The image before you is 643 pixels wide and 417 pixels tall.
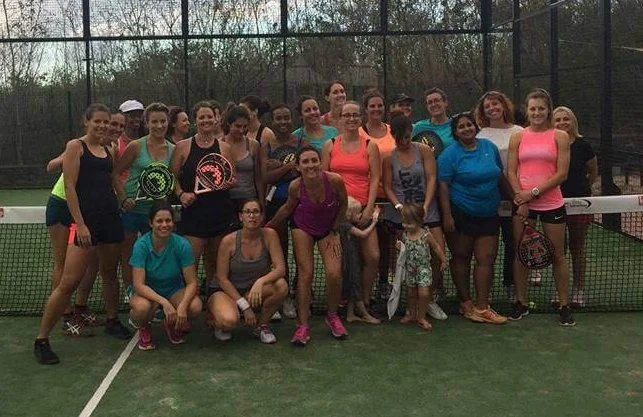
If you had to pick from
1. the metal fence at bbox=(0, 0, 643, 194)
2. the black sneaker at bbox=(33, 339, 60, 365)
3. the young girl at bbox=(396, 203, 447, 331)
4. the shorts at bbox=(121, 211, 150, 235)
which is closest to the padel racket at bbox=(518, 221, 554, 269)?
the young girl at bbox=(396, 203, 447, 331)

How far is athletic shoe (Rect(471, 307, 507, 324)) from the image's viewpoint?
552 cm

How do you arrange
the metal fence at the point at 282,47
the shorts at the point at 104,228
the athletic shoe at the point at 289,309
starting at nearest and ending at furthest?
the shorts at the point at 104,228 < the athletic shoe at the point at 289,309 < the metal fence at the point at 282,47

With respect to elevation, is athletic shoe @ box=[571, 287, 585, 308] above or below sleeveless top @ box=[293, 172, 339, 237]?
below

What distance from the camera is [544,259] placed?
5434mm

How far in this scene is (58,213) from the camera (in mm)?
5129

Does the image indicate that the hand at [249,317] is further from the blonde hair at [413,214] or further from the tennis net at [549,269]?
the blonde hair at [413,214]

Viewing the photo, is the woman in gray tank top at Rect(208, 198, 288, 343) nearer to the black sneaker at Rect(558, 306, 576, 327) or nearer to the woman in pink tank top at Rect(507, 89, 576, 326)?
the woman in pink tank top at Rect(507, 89, 576, 326)

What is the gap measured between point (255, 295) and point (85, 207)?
132 cm

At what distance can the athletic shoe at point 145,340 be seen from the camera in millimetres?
5027

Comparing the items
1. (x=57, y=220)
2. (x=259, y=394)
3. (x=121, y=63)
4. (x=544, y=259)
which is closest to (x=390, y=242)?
(x=544, y=259)

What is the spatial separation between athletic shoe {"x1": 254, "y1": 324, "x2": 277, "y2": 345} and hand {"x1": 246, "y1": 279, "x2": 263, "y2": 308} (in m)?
0.21

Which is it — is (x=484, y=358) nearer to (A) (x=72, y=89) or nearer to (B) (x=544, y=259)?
(B) (x=544, y=259)

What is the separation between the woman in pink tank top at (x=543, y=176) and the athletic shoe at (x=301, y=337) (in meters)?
1.79

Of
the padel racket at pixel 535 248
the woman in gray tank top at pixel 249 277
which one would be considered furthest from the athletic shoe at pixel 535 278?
the woman in gray tank top at pixel 249 277
